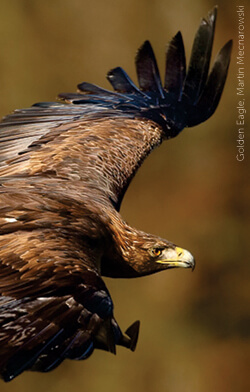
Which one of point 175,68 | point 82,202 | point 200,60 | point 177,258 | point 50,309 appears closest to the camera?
point 50,309

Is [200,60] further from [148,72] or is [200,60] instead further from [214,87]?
[148,72]

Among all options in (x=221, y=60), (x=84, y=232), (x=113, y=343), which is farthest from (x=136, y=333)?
(x=221, y=60)

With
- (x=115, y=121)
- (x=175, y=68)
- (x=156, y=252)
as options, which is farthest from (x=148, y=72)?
(x=156, y=252)

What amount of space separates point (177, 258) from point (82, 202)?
1.87 feet

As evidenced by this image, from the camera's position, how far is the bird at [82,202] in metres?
2.90

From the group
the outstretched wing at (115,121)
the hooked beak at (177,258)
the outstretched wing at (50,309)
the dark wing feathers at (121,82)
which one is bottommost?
the hooked beak at (177,258)

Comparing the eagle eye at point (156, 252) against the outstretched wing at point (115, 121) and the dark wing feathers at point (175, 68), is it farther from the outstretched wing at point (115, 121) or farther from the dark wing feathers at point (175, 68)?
the dark wing feathers at point (175, 68)

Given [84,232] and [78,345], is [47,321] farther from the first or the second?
[84,232]

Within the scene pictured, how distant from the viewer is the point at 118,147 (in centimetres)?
460

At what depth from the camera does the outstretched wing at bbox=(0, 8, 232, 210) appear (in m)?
4.32

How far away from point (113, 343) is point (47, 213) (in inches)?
31.4

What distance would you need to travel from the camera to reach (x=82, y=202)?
145 inches

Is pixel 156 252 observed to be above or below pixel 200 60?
below

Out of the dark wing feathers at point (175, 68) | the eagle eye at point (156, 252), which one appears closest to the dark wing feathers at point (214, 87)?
the dark wing feathers at point (175, 68)
